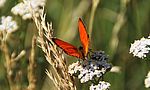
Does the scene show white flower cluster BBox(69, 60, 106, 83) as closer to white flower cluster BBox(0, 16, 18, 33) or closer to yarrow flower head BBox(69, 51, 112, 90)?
yarrow flower head BBox(69, 51, 112, 90)

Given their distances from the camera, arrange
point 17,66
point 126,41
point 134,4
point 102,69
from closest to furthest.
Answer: point 102,69
point 17,66
point 134,4
point 126,41

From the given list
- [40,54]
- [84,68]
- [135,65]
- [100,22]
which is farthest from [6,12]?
[84,68]

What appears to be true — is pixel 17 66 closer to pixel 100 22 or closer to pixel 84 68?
pixel 84 68

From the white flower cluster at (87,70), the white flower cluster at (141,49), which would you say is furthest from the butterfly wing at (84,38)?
the white flower cluster at (141,49)

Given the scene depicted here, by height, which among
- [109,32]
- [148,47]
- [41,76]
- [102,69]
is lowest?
[102,69]

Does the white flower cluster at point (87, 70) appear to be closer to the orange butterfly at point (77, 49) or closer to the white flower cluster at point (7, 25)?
the orange butterfly at point (77, 49)

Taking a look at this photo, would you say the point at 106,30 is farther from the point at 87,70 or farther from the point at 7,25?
the point at 87,70
